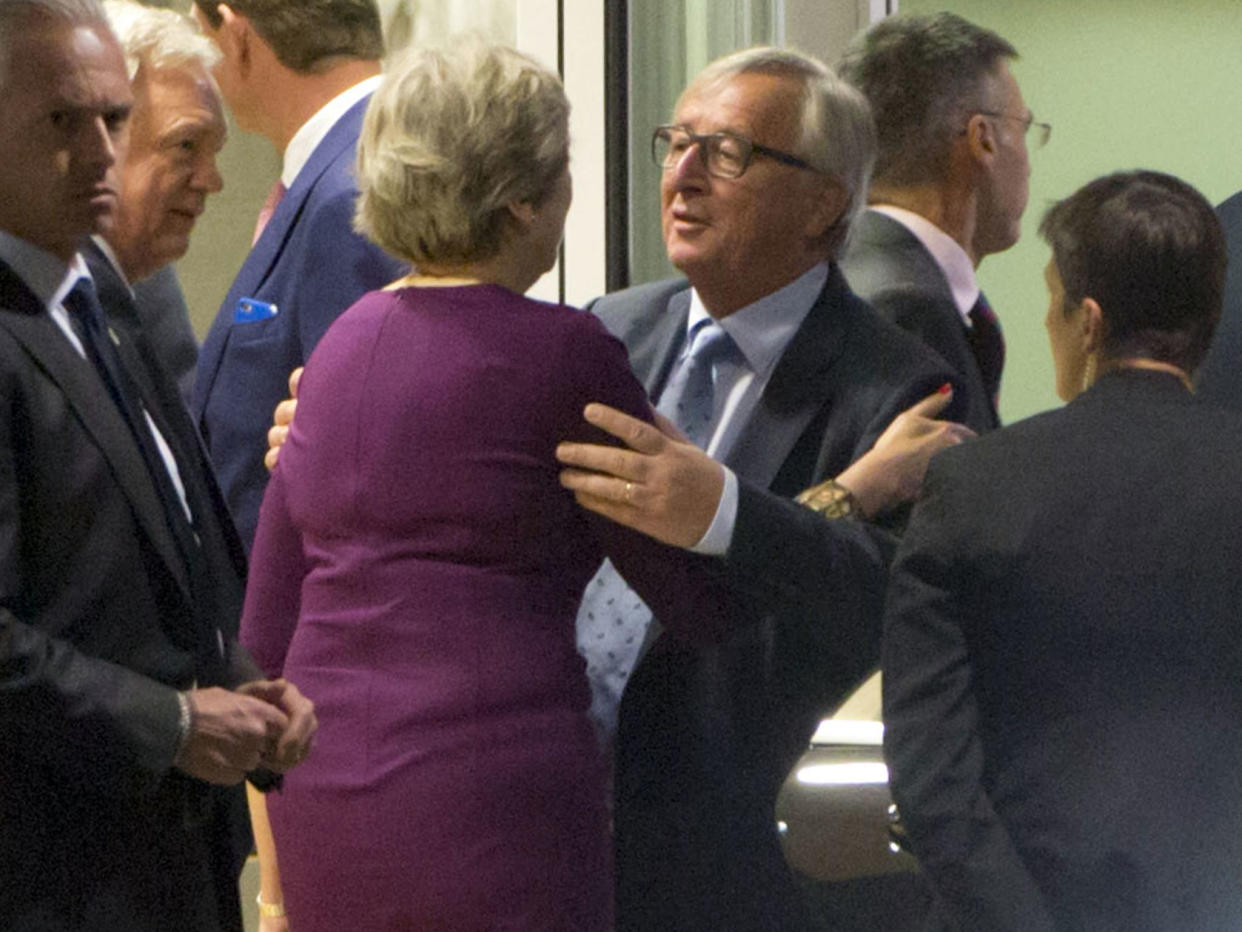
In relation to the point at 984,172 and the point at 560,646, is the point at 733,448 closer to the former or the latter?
the point at 560,646

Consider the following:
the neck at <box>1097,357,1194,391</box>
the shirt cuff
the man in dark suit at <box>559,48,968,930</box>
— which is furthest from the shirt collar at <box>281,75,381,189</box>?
the neck at <box>1097,357,1194,391</box>

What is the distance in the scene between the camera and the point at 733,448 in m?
1.98

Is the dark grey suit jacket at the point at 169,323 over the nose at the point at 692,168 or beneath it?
beneath

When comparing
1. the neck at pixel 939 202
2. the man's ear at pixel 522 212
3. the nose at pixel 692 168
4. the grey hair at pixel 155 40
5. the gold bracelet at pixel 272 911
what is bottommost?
the gold bracelet at pixel 272 911

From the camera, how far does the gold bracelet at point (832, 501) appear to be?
6.12ft

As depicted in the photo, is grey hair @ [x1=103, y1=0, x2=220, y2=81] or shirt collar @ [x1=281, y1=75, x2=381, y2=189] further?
shirt collar @ [x1=281, y1=75, x2=381, y2=189]

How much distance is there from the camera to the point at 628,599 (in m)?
1.99

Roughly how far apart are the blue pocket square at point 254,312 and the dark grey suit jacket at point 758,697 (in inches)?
29.6

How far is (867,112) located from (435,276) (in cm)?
68

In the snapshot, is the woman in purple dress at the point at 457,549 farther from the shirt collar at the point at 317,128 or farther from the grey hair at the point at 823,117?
the shirt collar at the point at 317,128

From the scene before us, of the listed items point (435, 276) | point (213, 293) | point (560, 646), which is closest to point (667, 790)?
point (560, 646)

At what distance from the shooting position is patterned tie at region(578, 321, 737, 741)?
76.9 inches


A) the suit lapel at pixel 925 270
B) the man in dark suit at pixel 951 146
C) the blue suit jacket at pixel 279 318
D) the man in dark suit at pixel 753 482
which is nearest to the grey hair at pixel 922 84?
the man in dark suit at pixel 951 146

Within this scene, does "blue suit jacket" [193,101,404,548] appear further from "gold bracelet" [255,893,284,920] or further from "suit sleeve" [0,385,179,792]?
"suit sleeve" [0,385,179,792]
